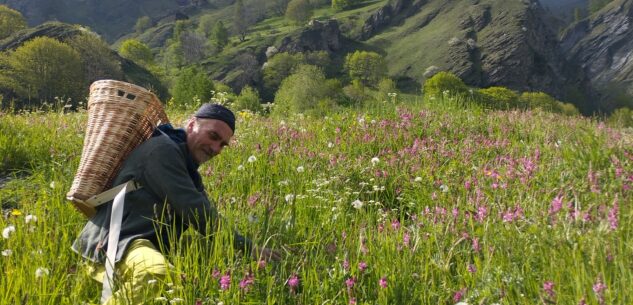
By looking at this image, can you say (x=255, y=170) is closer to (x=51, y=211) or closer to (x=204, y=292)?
(x=51, y=211)

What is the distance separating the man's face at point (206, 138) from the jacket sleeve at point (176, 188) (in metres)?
0.28

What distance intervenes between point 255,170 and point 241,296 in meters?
3.12

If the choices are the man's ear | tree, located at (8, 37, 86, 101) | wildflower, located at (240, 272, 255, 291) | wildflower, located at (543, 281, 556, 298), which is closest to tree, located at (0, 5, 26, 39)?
tree, located at (8, 37, 86, 101)

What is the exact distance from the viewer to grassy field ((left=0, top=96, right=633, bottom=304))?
2682 mm

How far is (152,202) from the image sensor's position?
11.8ft

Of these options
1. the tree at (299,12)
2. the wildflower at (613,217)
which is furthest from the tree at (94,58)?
the tree at (299,12)

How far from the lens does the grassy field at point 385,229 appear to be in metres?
2.68

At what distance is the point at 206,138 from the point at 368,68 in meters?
142

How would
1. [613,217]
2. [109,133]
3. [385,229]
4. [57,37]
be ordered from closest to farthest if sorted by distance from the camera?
[613,217] → [385,229] → [109,133] → [57,37]

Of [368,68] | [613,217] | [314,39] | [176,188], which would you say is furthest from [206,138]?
[314,39]

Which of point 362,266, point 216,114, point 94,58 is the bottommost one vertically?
point 94,58

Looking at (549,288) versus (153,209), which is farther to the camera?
(153,209)

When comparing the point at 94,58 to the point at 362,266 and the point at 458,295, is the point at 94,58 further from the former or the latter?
the point at 458,295

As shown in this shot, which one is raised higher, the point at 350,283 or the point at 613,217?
the point at 613,217
